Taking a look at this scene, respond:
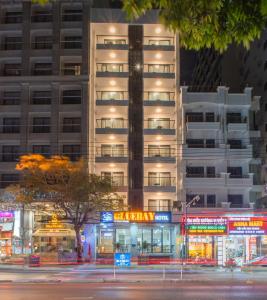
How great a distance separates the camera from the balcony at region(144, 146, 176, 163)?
7019 cm

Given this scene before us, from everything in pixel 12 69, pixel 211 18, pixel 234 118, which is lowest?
pixel 211 18

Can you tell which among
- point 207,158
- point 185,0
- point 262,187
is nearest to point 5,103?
point 207,158

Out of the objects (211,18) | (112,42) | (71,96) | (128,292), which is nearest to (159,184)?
(71,96)

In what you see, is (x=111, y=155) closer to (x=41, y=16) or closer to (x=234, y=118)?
(x=234, y=118)

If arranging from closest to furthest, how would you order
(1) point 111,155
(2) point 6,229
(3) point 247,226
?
1. (3) point 247,226
2. (2) point 6,229
3. (1) point 111,155

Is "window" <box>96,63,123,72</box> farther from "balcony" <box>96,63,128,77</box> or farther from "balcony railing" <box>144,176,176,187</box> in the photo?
"balcony railing" <box>144,176,176,187</box>

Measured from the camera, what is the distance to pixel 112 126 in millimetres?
71500

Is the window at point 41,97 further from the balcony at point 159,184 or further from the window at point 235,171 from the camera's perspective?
the window at point 235,171

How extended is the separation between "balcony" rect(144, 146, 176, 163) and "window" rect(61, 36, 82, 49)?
1487cm

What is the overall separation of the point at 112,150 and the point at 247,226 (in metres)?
26.7

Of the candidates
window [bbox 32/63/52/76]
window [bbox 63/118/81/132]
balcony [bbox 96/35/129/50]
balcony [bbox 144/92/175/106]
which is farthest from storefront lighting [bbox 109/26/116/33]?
window [bbox 63/118/81/132]

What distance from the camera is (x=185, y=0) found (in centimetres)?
705

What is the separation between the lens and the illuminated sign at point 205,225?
46.9 m

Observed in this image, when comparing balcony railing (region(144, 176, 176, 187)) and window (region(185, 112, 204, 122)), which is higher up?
window (region(185, 112, 204, 122))
